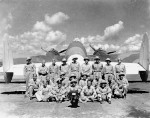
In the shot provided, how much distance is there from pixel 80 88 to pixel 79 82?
55cm

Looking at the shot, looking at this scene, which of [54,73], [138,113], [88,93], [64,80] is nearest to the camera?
[138,113]

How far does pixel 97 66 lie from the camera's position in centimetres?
1027

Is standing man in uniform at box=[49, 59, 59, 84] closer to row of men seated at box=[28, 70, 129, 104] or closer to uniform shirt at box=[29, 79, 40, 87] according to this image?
row of men seated at box=[28, 70, 129, 104]

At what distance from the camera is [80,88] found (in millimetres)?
8914

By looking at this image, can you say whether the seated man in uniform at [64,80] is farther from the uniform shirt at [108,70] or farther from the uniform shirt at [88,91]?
the uniform shirt at [108,70]

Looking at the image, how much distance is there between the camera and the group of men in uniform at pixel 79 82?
899cm

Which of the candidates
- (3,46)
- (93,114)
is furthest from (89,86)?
(3,46)

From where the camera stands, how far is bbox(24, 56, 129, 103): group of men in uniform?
8.99 m

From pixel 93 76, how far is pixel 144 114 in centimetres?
401

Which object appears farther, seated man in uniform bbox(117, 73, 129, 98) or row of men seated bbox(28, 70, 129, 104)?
seated man in uniform bbox(117, 73, 129, 98)

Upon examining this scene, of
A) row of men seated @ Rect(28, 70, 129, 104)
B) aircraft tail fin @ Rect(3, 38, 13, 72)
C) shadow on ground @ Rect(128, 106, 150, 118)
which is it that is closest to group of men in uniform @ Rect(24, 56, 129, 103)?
row of men seated @ Rect(28, 70, 129, 104)

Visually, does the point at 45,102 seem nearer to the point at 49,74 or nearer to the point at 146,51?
the point at 49,74

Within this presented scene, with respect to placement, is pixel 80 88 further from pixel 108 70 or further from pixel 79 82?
pixel 108 70

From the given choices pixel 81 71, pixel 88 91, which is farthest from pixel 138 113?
A: pixel 81 71
